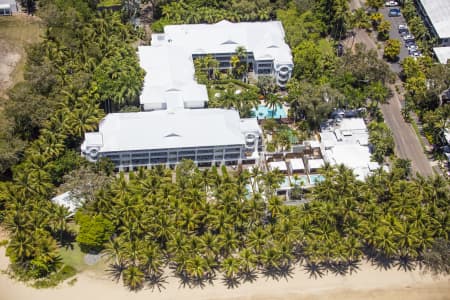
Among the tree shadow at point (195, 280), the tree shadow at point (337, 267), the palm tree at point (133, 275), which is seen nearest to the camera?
the palm tree at point (133, 275)

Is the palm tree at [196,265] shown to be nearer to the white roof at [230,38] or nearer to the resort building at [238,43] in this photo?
the resort building at [238,43]

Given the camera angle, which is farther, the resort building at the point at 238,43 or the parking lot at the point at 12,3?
the parking lot at the point at 12,3

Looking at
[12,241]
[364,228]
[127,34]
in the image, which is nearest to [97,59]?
[127,34]

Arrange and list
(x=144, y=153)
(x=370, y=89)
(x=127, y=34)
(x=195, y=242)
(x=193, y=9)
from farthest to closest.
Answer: (x=193, y=9) → (x=127, y=34) → (x=370, y=89) → (x=144, y=153) → (x=195, y=242)

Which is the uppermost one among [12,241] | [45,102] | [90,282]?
[45,102]

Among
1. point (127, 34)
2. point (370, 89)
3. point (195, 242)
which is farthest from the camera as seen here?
point (127, 34)

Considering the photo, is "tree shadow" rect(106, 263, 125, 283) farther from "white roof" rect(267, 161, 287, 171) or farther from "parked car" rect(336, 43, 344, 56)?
"parked car" rect(336, 43, 344, 56)

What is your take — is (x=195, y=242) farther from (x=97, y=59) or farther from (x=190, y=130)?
(x=97, y=59)

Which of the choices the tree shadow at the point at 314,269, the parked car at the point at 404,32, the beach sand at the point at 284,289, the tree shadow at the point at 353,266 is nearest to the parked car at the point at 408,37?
the parked car at the point at 404,32
